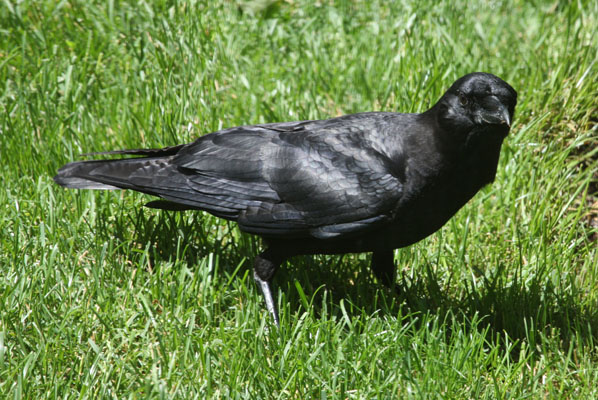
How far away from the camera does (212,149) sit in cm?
392

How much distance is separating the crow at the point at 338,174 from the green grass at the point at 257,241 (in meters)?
0.28

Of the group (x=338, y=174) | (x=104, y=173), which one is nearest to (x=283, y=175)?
(x=338, y=174)

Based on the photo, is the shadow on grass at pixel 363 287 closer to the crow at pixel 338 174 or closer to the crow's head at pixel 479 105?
the crow at pixel 338 174

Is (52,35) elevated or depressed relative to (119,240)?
elevated

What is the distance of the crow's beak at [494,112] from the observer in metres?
3.29

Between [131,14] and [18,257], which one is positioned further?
[131,14]

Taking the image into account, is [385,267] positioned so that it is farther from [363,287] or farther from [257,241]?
[257,241]

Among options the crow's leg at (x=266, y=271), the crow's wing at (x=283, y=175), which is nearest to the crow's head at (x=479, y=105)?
the crow's wing at (x=283, y=175)

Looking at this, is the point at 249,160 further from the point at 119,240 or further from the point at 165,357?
the point at 165,357

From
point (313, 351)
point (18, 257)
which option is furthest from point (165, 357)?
point (18, 257)

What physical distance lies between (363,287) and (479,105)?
116cm

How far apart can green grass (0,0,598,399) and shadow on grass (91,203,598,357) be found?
0.05ft

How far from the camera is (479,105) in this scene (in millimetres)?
3369

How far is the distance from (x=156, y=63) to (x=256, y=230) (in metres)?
1.91
